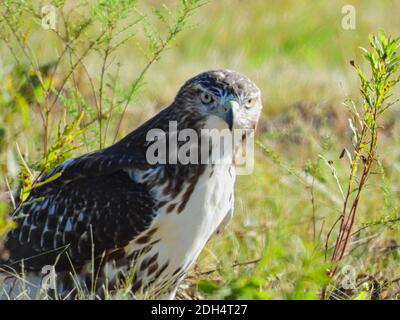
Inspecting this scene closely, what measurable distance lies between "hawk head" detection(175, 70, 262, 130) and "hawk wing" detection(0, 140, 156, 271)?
41cm

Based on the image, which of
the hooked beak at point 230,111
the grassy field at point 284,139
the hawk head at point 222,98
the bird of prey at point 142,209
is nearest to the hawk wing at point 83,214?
the bird of prey at point 142,209

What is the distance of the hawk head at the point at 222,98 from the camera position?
5.89m

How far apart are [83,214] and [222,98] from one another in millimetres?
999

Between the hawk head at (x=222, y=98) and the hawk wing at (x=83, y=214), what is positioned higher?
the hawk head at (x=222, y=98)

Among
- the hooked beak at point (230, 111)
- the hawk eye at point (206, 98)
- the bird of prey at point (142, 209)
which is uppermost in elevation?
the hawk eye at point (206, 98)

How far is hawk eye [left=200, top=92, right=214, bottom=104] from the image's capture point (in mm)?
5957

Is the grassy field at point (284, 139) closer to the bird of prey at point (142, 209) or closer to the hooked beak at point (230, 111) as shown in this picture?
the bird of prey at point (142, 209)

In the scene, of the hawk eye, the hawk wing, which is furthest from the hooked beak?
the hawk wing

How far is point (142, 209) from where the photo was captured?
19.4 ft

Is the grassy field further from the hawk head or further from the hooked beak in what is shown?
the hooked beak
